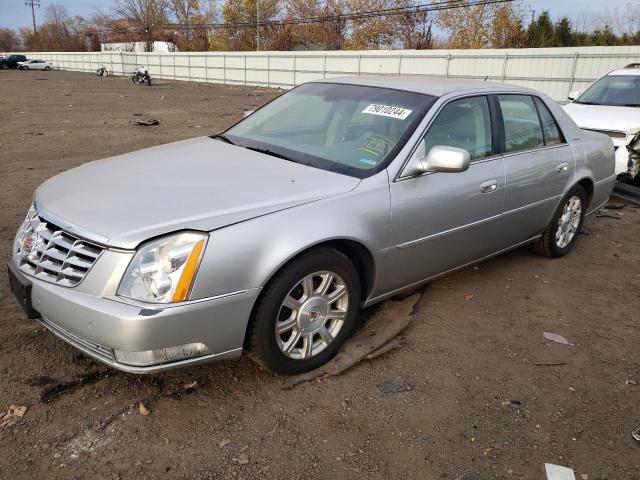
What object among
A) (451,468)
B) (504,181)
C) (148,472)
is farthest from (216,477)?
(504,181)

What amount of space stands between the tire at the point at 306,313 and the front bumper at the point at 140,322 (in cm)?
12

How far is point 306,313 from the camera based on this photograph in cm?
292

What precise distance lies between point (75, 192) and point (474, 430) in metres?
2.44

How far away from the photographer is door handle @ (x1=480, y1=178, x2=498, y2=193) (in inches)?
146

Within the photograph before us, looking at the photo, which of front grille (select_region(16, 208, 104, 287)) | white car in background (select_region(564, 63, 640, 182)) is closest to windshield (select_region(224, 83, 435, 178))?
front grille (select_region(16, 208, 104, 287))

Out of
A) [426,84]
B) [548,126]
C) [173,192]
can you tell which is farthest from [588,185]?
[173,192]

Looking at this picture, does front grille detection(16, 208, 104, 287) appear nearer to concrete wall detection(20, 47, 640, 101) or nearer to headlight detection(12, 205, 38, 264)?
headlight detection(12, 205, 38, 264)

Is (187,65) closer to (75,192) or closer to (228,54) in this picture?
(228,54)

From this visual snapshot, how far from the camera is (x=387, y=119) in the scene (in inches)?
138

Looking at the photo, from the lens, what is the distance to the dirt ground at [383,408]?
240 cm

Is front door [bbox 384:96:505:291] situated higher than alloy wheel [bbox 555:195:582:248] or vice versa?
front door [bbox 384:96:505:291]

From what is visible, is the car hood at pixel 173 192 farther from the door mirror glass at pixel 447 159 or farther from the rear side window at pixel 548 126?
the rear side window at pixel 548 126

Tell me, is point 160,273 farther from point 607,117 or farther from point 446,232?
point 607,117

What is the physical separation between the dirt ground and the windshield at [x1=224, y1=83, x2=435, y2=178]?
1256 millimetres
